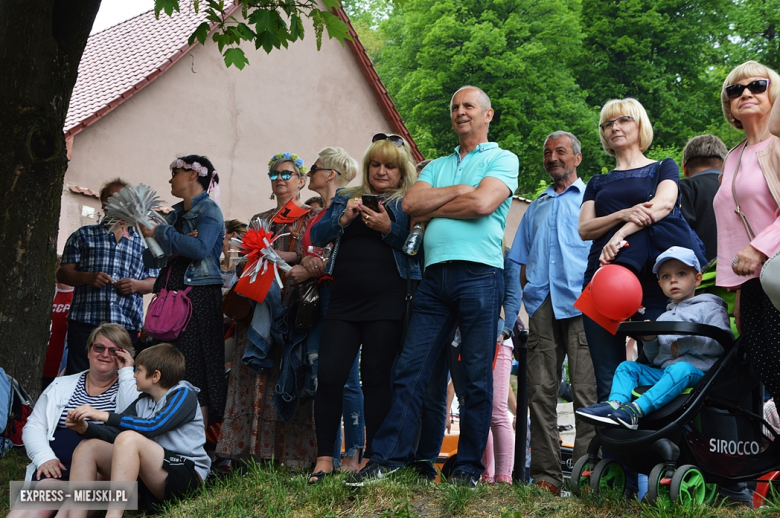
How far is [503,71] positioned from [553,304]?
24.3 metres

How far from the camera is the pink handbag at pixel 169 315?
6.11 meters

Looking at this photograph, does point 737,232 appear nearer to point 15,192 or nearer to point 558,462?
point 558,462

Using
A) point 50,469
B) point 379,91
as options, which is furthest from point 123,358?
point 379,91

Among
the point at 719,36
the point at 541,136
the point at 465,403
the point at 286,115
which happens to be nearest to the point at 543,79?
the point at 541,136

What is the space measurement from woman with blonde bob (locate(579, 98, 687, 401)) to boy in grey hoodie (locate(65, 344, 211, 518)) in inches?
100

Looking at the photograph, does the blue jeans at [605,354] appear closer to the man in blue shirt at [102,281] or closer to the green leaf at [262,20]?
the green leaf at [262,20]

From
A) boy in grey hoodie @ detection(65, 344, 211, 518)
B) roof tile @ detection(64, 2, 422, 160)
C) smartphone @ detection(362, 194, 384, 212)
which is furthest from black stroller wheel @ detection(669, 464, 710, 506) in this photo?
roof tile @ detection(64, 2, 422, 160)

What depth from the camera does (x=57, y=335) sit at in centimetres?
794

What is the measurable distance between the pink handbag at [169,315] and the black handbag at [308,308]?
0.88 metres

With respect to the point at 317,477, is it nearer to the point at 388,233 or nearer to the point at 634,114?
the point at 388,233

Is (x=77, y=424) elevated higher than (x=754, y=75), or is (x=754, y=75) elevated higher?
(x=754, y=75)

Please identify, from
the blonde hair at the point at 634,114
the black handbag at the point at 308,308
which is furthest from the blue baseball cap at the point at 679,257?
the black handbag at the point at 308,308

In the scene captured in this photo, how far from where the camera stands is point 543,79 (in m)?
30.0

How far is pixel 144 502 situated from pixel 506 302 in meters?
2.86
